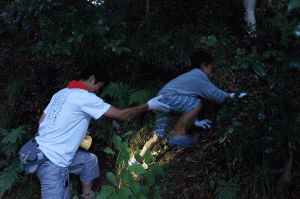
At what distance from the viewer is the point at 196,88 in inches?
132

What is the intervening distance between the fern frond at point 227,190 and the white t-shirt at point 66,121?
1.52 metres

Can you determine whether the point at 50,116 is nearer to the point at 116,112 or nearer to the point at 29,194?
the point at 116,112

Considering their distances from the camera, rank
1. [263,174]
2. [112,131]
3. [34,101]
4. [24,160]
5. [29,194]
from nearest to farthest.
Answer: [263,174], [24,160], [29,194], [112,131], [34,101]

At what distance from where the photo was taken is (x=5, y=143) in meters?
3.52

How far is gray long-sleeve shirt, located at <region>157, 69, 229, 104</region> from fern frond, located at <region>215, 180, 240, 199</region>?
1.26m

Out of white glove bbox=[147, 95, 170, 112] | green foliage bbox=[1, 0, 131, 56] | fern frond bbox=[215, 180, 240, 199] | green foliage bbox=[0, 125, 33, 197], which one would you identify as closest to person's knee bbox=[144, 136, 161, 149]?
white glove bbox=[147, 95, 170, 112]

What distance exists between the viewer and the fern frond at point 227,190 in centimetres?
221

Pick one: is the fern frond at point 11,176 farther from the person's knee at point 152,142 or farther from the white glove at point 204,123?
the white glove at point 204,123

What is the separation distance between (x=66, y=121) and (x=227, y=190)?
6.26ft

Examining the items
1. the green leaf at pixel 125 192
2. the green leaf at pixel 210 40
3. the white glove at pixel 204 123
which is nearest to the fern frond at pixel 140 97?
the white glove at pixel 204 123

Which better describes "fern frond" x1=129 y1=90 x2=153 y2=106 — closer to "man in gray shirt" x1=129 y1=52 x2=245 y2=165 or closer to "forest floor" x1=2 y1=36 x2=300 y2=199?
"man in gray shirt" x1=129 y1=52 x2=245 y2=165

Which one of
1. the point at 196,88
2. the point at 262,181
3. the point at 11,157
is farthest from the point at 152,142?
the point at 11,157

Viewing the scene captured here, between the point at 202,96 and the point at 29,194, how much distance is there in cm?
302

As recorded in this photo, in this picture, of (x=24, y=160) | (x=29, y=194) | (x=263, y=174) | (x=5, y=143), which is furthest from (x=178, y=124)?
(x=5, y=143)
